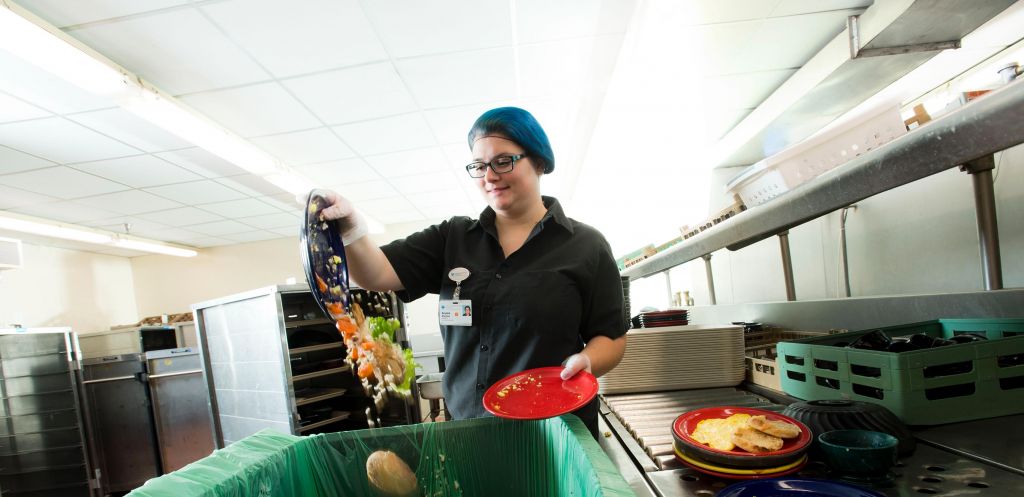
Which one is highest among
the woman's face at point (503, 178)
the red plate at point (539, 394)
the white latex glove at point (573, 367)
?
the woman's face at point (503, 178)

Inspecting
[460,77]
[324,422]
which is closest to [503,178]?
[460,77]

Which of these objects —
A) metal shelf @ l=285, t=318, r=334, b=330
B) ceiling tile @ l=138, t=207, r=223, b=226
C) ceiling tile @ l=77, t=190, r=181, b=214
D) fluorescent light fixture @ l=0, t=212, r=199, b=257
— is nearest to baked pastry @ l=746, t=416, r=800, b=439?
metal shelf @ l=285, t=318, r=334, b=330

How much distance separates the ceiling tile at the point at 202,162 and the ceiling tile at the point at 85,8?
5.95 feet

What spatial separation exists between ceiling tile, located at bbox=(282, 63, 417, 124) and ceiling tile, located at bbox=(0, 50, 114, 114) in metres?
1.31

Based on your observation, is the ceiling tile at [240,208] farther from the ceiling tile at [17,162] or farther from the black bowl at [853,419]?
the black bowl at [853,419]

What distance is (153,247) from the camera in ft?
24.9

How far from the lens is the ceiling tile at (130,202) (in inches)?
206

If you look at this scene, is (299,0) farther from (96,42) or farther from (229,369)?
(229,369)

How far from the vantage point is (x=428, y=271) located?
1.34m

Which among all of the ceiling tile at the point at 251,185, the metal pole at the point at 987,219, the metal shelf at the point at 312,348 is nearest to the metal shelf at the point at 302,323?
the metal shelf at the point at 312,348

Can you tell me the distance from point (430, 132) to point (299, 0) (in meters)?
2.06

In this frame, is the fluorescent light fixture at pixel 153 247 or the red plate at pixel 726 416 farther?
the fluorescent light fixture at pixel 153 247

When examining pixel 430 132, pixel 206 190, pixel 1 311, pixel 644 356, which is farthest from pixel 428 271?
pixel 1 311

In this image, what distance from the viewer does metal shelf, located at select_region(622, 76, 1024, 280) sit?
72cm
